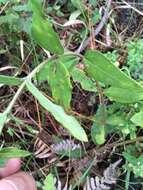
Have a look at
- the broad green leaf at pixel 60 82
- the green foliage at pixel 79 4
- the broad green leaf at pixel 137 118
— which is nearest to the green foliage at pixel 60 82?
the broad green leaf at pixel 60 82

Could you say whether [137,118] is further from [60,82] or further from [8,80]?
[8,80]

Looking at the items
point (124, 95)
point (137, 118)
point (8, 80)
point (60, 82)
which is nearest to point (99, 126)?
point (137, 118)

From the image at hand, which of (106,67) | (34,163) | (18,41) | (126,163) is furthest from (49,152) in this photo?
(106,67)

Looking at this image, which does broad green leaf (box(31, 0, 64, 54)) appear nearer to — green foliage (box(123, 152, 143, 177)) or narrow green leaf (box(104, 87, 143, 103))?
narrow green leaf (box(104, 87, 143, 103))

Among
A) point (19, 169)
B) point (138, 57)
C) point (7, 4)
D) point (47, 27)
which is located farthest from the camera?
point (7, 4)

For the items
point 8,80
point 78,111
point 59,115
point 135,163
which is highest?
point 8,80

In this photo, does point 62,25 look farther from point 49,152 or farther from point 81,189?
point 81,189

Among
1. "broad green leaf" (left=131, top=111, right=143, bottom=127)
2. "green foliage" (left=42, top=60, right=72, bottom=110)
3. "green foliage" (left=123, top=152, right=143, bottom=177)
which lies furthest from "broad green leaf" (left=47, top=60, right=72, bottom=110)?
"green foliage" (left=123, top=152, right=143, bottom=177)
